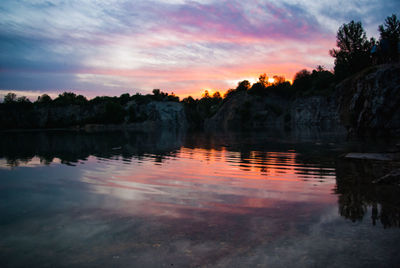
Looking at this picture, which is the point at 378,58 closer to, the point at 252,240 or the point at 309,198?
the point at 309,198

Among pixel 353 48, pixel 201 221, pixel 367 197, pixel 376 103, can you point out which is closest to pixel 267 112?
pixel 353 48

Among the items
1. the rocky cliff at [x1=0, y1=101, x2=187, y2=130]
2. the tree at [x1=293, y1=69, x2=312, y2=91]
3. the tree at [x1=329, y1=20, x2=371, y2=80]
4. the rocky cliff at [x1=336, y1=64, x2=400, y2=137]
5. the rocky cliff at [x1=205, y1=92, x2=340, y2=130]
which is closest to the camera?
the rocky cliff at [x1=336, y1=64, x2=400, y2=137]

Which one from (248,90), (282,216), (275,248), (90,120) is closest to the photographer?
(275,248)

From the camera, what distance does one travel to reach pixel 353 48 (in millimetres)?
58656

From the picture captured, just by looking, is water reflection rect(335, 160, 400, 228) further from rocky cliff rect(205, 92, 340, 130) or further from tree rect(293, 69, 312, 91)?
tree rect(293, 69, 312, 91)

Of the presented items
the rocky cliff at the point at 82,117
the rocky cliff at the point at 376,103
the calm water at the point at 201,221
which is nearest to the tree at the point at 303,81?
the rocky cliff at the point at 82,117

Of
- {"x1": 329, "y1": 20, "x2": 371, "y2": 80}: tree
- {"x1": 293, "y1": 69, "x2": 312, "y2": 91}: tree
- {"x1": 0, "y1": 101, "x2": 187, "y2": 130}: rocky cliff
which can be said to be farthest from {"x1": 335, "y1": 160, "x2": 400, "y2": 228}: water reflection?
{"x1": 0, "y1": 101, "x2": 187, "y2": 130}: rocky cliff

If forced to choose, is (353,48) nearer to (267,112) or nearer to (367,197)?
(367,197)

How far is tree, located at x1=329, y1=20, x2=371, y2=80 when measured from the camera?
54.8 m

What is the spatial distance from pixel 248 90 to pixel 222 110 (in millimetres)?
20970

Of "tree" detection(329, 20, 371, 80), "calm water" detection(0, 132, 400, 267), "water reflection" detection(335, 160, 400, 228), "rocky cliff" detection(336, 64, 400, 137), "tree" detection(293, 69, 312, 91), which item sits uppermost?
"tree" detection(293, 69, 312, 91)

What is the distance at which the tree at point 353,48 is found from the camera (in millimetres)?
54844

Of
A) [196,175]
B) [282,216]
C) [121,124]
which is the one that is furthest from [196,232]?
[121,124]

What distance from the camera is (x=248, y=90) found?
185 m
